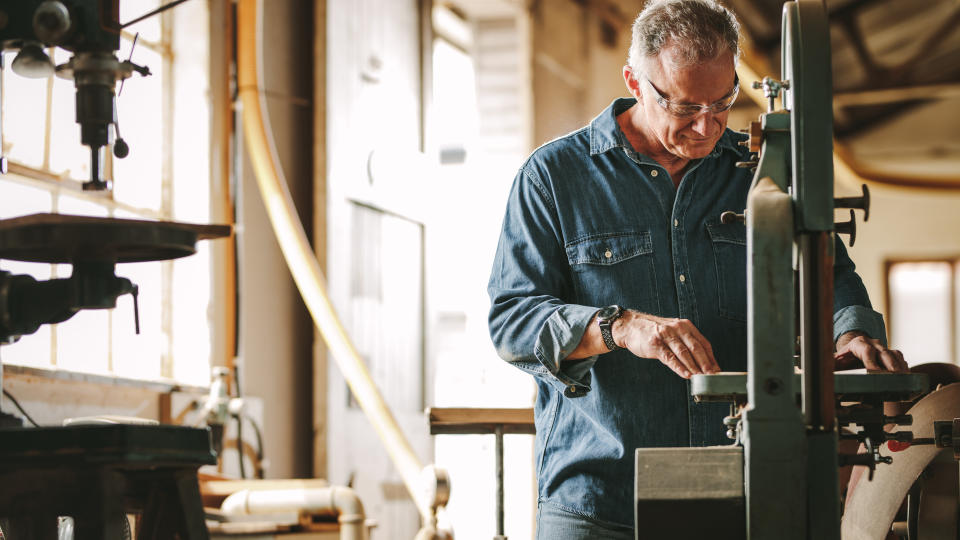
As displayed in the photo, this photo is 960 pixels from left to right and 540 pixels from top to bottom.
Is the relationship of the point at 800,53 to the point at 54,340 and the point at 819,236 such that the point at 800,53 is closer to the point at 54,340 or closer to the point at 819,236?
the point at 819,236

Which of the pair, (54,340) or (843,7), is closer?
(54,340)

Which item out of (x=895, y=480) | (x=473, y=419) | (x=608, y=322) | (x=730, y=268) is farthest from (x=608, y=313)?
(x=473, y=419)

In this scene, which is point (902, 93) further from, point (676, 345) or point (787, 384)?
point (787, 384)

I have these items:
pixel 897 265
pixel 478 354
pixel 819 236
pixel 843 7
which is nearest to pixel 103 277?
pixel 819 236

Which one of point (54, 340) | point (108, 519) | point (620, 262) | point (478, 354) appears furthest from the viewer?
point (478, 354)

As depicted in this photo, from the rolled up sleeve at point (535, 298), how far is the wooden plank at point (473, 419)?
0.44 m

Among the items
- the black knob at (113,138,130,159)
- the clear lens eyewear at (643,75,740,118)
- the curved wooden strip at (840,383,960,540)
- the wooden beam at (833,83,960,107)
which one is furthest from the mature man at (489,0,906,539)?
the wooden beam at (833,83,960,107)

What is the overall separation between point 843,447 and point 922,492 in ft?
0.88

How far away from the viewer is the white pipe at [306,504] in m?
3.80

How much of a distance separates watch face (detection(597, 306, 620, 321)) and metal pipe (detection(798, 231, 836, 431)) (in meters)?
0.39

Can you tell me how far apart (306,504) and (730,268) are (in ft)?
7.43

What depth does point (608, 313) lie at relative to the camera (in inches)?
66.5

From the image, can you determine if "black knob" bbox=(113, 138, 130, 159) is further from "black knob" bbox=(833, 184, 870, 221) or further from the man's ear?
"black knob" bbox=(833, 184, 870, 221)

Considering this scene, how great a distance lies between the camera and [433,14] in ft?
24.9
